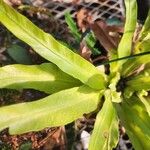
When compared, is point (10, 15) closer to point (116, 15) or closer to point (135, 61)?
point (135, 61)

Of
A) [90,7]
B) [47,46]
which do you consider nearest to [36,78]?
[47,46]

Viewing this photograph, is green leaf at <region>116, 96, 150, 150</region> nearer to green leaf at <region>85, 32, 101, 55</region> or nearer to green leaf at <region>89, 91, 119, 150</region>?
green leaf at <region>89, 91, 119, 150</region>

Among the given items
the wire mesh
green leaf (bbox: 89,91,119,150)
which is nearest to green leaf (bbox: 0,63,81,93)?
green leaf (bbox: 89,91,119,150)

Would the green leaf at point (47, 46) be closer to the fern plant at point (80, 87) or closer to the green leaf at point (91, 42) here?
the fern plant at point (80, 87)

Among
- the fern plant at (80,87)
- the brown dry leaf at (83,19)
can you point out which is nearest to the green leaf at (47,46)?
the fern plant at (80,87)

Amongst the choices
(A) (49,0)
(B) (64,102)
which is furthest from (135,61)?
(A) (49,0)

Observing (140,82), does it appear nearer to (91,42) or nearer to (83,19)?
(91,42)
